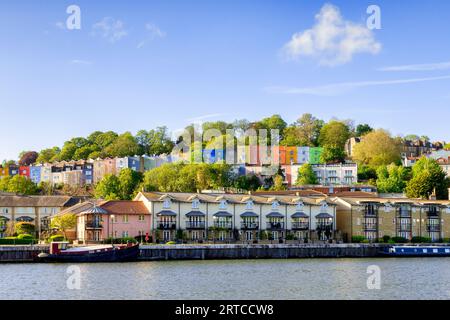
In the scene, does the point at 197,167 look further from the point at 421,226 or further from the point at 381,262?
the point at 381,262

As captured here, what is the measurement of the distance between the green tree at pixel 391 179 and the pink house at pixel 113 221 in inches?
2422

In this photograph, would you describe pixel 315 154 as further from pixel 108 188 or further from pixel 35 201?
pixel 35 201

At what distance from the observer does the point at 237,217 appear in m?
96.0

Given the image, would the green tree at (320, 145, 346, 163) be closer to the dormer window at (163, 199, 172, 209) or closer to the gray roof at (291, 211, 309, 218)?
the gray roof at (291, 211, 309, 218)

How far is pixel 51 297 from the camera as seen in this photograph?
→ 157 feet

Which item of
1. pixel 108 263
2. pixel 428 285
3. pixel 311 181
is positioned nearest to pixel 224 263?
pixel 108 263

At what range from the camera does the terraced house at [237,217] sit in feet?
303

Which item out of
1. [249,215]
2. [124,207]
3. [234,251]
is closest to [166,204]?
[124,207]

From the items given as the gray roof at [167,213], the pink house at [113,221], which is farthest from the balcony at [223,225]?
the pink house at [113,221]

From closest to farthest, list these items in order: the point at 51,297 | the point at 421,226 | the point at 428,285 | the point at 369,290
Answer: the point at 51,297, the point at 369,290, the point at 428,285, the point at 421,226

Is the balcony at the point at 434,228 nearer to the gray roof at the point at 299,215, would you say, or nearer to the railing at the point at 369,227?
the railing at the point at 369,227

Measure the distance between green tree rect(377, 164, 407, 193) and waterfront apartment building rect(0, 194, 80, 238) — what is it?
187 ft

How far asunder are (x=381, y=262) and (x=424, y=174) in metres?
54.4

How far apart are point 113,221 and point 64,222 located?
18.9 feet
